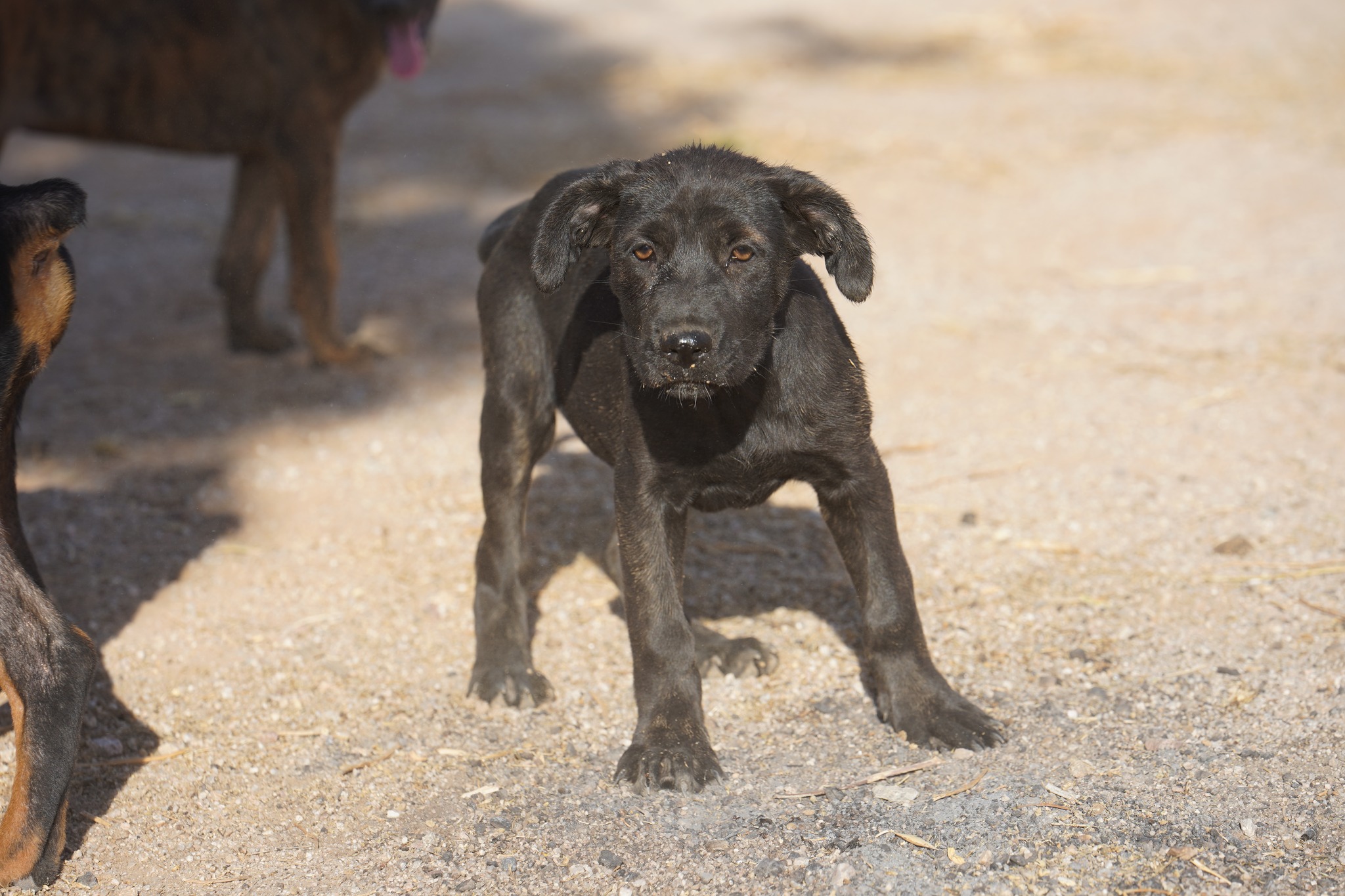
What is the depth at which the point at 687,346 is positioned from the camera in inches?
129

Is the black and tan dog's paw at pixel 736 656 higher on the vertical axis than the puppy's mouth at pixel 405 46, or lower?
lower

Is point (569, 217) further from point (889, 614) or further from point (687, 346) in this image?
point (889, 614)

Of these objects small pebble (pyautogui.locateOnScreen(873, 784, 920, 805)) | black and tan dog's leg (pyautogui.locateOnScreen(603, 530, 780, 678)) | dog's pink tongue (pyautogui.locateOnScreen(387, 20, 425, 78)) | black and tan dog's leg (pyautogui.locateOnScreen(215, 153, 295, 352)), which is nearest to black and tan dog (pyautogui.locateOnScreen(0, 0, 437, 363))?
dog's pink tongue (pyautogui.locateOnScreen(387, 20, 425, 78))

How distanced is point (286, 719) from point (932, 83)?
1037 cm

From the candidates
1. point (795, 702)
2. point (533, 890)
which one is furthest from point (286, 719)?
point (795, 702)

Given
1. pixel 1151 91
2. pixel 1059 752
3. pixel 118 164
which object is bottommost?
pixel 118 164

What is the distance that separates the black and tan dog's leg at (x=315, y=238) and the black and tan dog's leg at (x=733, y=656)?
3318 mm

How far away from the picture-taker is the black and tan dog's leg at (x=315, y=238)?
21.7 ft

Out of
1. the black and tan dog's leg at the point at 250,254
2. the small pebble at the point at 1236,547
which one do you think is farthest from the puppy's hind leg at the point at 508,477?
the black and tan dog's leg at the point at 250,254

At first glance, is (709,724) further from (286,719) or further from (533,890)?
(286,719)

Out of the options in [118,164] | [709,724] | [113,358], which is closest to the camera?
[709,724]

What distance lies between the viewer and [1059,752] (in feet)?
11.8

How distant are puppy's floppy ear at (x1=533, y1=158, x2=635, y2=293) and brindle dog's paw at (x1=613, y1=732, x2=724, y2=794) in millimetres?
1328

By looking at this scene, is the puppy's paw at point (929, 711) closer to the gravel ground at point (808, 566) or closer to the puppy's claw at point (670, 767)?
the gravel ground at point (808, 566)
